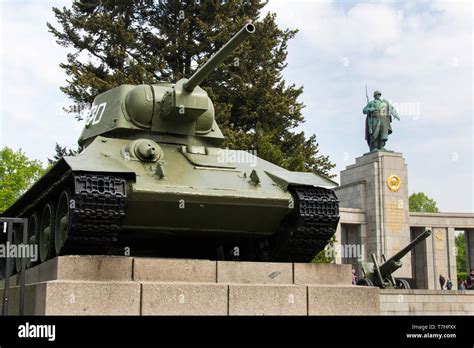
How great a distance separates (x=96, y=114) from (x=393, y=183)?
26866 mm

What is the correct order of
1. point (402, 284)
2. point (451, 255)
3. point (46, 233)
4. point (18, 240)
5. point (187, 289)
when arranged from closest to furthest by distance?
1. point (187, 289)
2. point (46, 233)
3. point (18, 240)
4. point (402, 284)
5. point (451, 255)

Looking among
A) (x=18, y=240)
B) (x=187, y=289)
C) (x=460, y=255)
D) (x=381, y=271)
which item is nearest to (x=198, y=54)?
(x=381, y=271)

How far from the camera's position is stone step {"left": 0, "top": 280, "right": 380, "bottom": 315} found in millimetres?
9523

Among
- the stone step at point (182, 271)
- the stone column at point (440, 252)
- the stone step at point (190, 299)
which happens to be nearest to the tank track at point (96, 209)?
the stone step at point (182, 271)

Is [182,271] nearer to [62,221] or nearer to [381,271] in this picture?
[62,221]

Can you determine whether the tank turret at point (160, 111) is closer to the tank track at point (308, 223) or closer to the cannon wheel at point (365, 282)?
Answer: the tank track at point (308, 223)

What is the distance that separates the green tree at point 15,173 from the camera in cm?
3628

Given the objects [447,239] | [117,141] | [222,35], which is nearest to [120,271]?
[117,141]

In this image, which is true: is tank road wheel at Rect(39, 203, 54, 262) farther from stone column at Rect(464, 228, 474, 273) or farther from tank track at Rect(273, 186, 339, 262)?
stone column at Rect(464, 228, 474, 273)

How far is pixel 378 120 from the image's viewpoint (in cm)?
3941

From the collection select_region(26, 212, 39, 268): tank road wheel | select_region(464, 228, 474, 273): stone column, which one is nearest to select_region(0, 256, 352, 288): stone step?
select_region(26, 212, 39, 268): tank road wheel

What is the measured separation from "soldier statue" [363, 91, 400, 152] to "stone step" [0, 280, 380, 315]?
94.1 feet

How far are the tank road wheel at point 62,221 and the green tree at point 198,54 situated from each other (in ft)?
54.7
